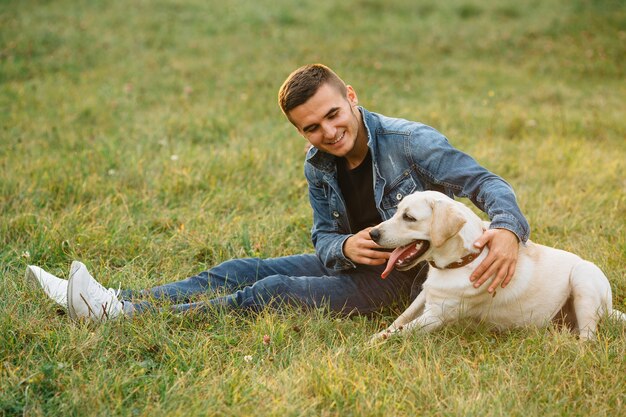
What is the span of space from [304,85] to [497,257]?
131 centimetres

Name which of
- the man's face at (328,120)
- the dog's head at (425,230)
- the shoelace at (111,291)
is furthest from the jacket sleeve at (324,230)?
the shoelace at (111,291)

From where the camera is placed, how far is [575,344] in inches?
107

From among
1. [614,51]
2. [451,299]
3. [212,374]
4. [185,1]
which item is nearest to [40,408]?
[212,374]

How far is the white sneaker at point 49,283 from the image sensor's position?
3062 millimetres

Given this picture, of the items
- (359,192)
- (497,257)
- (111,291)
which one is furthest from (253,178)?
(497,257)

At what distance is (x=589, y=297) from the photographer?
2934 mm

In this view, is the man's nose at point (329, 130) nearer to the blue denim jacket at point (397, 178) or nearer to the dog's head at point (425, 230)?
the blue denim jacket at point (397, 178)

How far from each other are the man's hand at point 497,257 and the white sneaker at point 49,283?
2070 millimetres

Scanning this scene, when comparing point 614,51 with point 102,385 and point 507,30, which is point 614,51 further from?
point 102,385

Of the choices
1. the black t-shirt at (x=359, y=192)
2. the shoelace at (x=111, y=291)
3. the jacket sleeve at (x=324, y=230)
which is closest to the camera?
the shoelace at (x=111, y=291)

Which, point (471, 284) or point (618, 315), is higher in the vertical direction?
point (471, 284)

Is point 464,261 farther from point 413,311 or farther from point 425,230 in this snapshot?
point 413,311

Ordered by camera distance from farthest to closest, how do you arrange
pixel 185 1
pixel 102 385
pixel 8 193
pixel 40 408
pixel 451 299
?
pixel 185 1, pixel 8 193, pixel 451 299, pixel 102 385, pixel 40 408

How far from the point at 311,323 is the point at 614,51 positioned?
9.04 m
